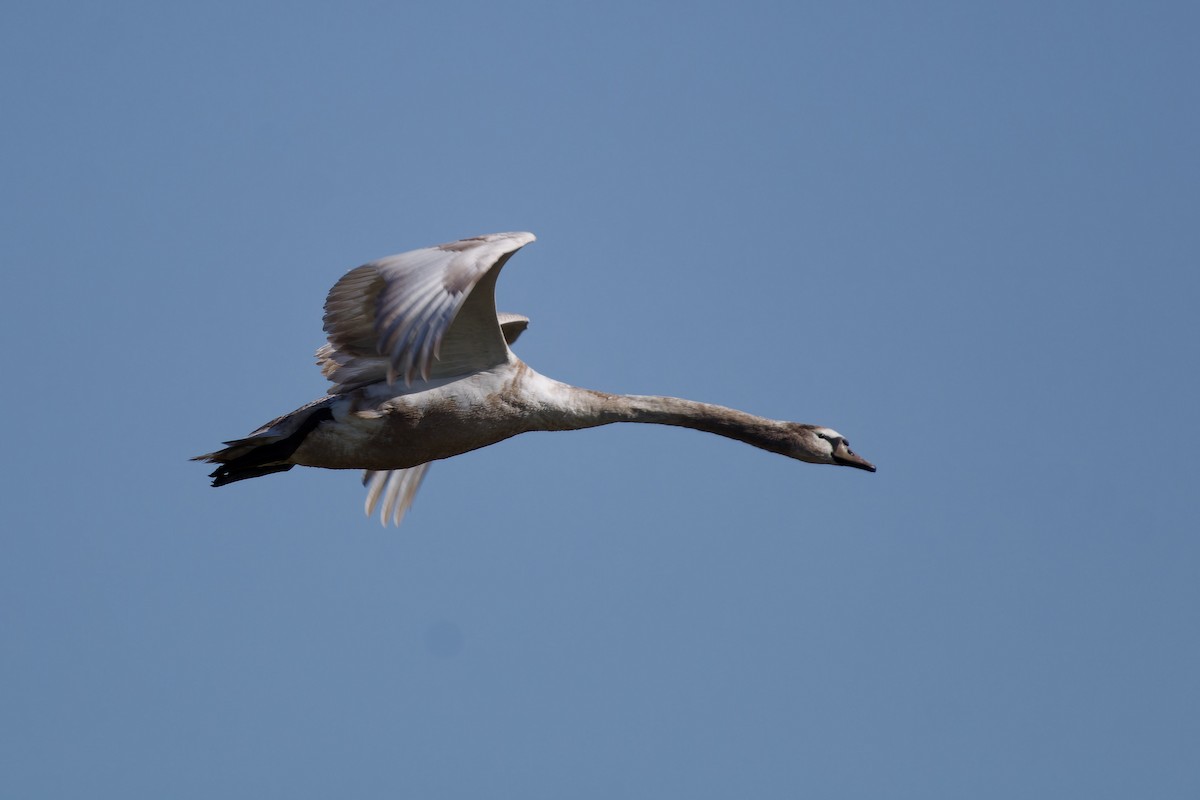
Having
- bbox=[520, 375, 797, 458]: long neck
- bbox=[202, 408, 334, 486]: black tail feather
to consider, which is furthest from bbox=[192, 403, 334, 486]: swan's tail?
bbox=[520, 375, 797, 458]: long neck

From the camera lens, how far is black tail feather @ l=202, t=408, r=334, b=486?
12.7 metres

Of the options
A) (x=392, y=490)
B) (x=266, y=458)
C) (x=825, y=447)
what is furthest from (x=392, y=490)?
(x=825, y=447)

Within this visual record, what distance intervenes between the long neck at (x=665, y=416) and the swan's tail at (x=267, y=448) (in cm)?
162

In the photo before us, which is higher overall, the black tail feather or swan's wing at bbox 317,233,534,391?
swan's wing at bbox 317,233,534,391

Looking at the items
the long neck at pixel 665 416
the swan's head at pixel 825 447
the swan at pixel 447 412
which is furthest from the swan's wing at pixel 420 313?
the swan's head at pixel 825 447

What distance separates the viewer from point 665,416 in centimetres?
1323

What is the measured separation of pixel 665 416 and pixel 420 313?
3.11 meters

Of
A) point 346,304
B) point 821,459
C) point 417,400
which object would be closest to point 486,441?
point 417,400

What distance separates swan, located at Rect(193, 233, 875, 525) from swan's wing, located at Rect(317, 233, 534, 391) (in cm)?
1

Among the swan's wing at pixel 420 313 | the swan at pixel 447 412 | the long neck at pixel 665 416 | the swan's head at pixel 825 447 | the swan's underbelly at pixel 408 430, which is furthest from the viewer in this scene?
the swan's head at pixel 825 447

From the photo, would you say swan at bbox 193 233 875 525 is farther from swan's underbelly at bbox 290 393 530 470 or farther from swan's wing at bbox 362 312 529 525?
swan's wing at bbox 362 312 529 525

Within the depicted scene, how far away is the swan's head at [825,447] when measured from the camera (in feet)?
43.5

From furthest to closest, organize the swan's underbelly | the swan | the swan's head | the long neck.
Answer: the swan's head < the long neck < the swan's underbelly < the swan

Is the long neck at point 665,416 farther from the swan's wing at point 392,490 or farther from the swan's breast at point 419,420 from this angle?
the swan's wing at point 392,490
